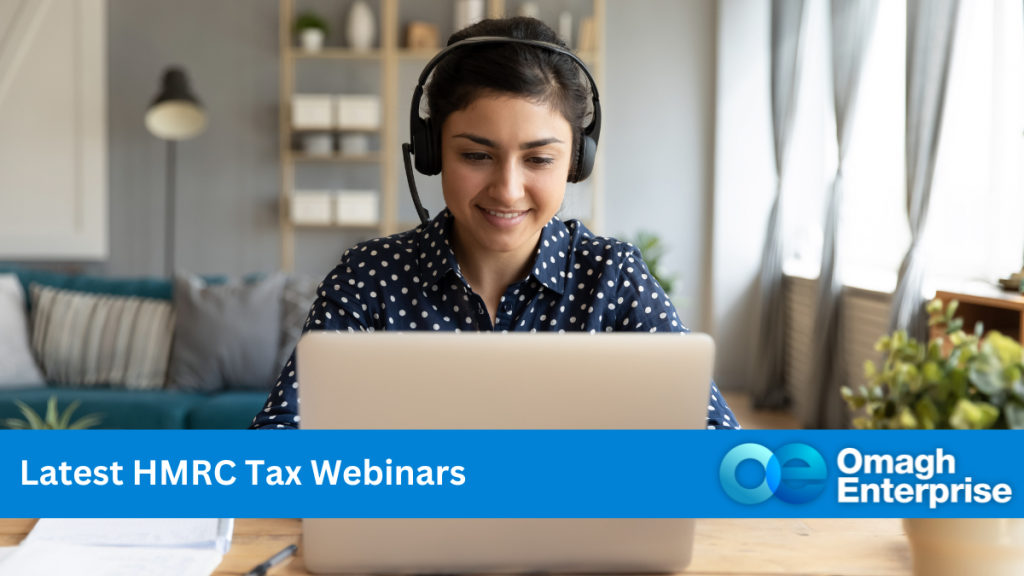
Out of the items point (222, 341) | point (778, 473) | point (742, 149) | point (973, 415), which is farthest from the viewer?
point (742, 149)

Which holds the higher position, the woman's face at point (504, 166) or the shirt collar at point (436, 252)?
the woman's face at point (504, 166)

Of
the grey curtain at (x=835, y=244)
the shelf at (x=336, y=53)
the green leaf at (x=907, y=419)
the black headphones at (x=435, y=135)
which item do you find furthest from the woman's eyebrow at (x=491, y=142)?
the shelf at (x=336, y=53)

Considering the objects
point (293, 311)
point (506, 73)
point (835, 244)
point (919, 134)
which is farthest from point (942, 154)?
point (293, 311)

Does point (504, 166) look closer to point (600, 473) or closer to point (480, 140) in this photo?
point (480, 140)

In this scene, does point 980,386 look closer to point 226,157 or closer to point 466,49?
point 466,49

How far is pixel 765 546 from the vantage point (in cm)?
90

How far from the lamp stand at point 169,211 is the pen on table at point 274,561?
4216 mm

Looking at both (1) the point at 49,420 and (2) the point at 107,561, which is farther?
(1) the point at 49,420

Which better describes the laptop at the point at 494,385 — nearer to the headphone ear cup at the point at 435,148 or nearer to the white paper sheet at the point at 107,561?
the white paper sheet at the point at 107,561

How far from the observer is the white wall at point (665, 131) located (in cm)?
483

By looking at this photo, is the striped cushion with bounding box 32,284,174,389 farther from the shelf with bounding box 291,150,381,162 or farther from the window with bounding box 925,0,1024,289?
the window with bounding box 925,0,1024,289

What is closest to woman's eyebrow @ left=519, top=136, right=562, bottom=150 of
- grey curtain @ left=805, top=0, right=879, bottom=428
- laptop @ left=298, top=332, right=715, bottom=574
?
laptop @ left=298, top=332, right=715, bottom=574

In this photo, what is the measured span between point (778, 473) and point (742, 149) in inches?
167

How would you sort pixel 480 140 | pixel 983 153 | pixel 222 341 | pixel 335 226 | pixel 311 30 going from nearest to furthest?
1. pixel 480 140
2. pixel 222 341
3. pixel 983 153
4. pixel 311 30
5. pixel 335 226
